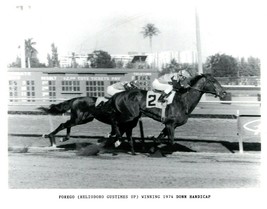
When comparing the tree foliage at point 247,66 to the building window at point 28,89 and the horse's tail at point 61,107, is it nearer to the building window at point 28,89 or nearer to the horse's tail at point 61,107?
the building window at point 28,89

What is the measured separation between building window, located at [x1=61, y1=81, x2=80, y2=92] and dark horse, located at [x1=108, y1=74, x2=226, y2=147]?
6.85m

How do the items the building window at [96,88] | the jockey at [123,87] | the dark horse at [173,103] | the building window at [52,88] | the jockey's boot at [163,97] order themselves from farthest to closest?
the building window at [96,88], the building window at [52,88], the jockey at [123,87], the jockey's boot at [163,97], the dark horse at [173,103]

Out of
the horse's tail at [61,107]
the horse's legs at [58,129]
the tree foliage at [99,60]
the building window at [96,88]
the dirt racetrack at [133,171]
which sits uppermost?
the tree foliage at [99,60]

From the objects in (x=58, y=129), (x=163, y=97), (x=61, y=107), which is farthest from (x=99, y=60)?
(x=163, y=97)

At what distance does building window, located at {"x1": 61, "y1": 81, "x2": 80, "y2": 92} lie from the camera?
46.5ft

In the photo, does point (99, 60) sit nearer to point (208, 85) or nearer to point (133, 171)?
point (208, 85)

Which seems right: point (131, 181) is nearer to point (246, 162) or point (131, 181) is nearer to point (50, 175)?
point (50, 175)

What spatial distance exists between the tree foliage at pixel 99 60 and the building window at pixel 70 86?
11426 mm

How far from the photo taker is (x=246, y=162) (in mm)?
6805

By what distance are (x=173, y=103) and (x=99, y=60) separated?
19.9 m

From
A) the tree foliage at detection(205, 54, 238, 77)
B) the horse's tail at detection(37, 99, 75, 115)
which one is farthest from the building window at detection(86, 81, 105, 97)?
the tree foliage at detection(205, 54, 238, 77)

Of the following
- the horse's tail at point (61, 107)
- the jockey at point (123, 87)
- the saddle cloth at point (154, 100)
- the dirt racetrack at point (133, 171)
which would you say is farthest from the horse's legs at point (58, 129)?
the saddle cloth at point (154, 100)

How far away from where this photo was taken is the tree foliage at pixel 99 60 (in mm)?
26062
